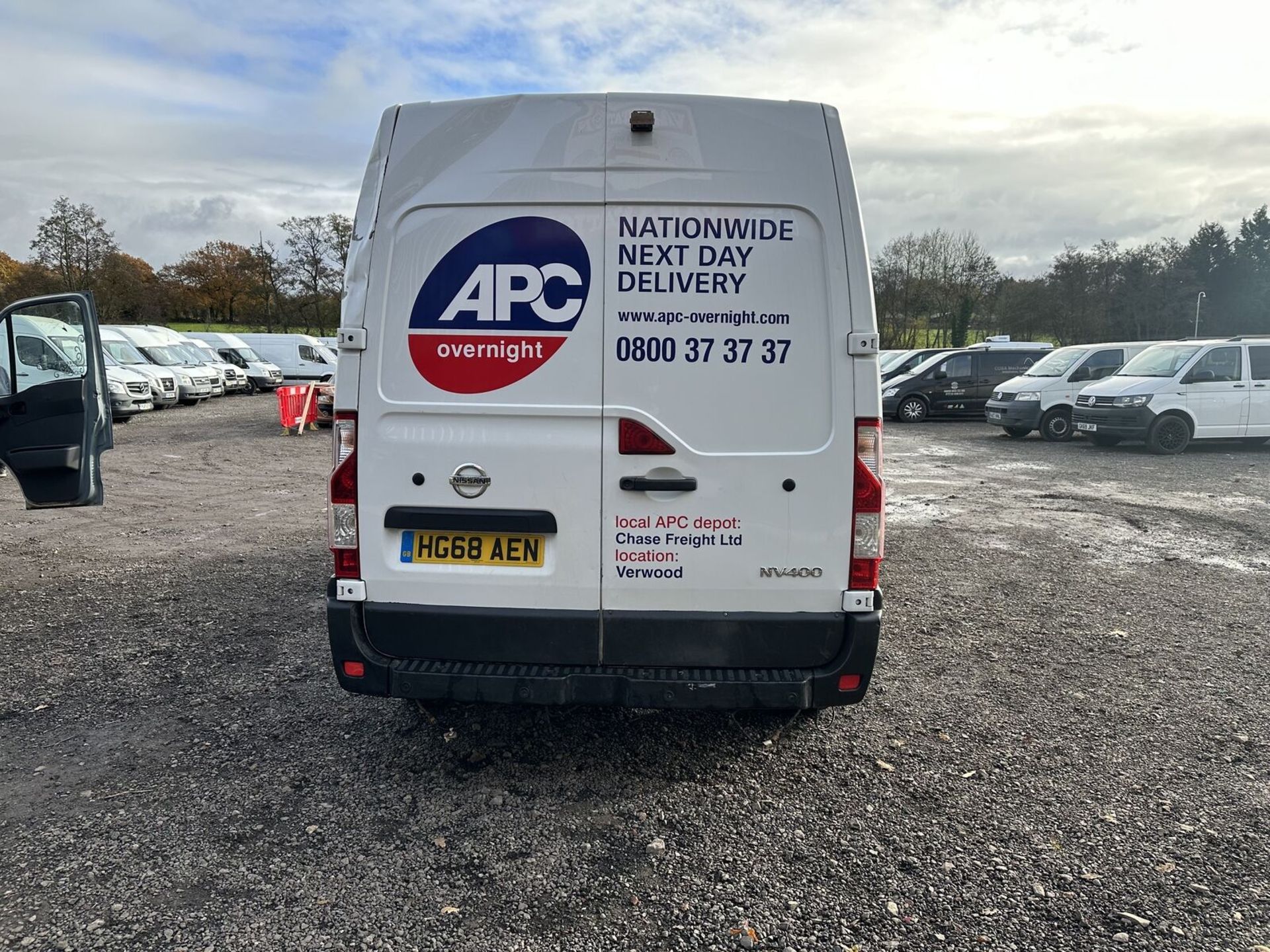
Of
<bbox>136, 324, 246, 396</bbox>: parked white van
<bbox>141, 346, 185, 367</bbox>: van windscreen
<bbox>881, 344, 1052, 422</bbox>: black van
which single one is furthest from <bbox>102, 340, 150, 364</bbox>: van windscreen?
<bbox>881, 344, 1052, 422</bbox>: black van

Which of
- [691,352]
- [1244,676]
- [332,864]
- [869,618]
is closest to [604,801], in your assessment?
[332,864]

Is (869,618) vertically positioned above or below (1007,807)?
above

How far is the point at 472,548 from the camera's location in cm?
339

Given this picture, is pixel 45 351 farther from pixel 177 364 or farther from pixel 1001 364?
pixel 177 364

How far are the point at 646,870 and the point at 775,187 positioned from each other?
251 cm

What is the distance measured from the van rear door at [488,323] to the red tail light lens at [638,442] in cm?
9

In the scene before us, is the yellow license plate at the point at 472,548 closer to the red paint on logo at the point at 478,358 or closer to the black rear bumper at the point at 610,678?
the black rear bumper at the point at 610,678

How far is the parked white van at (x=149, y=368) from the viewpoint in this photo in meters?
22.5

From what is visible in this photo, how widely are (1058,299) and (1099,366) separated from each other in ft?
133

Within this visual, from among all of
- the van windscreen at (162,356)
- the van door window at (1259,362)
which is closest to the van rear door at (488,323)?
the van door window at (1259,362)

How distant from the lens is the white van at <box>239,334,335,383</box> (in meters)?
34.7

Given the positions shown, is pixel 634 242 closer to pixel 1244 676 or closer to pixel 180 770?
pixel 180 770

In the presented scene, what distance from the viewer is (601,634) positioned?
133 inches

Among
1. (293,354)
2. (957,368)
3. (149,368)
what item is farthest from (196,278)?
(957,368)
